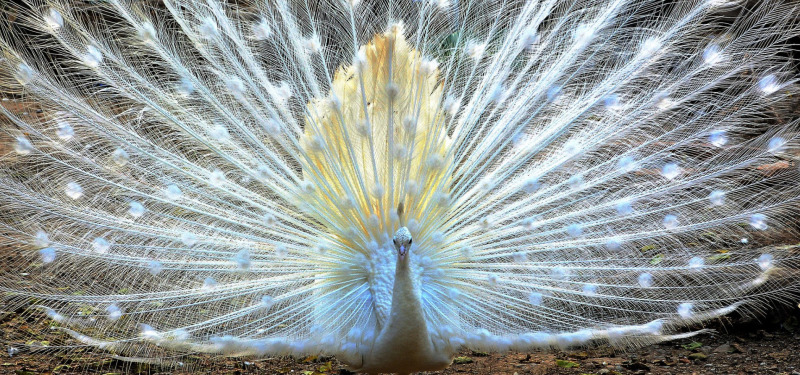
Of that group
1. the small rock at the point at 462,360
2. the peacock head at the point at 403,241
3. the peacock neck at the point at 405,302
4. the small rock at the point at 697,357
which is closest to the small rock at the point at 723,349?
the small rock at the point at 697,357

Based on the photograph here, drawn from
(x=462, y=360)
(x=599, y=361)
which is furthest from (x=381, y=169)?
(x=599, y=361)

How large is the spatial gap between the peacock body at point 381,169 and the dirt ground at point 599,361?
2.30 ft

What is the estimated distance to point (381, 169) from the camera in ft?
11.8

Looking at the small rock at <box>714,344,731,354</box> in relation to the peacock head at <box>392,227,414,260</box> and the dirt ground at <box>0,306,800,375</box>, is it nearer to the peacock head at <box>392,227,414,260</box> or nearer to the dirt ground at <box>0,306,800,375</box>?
the dirt ground at <box>0,306,800,375</box>

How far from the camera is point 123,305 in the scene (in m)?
3.58

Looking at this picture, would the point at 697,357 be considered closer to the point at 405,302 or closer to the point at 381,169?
the point at 405,302

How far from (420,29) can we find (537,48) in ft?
2.46

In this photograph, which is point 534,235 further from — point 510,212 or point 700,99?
point 700,99

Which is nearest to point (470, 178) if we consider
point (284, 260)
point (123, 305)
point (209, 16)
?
point (284, 260)

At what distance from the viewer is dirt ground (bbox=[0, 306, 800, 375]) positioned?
4.33 meters

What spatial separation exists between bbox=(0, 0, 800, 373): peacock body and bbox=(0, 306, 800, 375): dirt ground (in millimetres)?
702

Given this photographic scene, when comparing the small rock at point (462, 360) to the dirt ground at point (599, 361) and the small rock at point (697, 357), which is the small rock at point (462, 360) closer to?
the dirt ground at point (599, 361)

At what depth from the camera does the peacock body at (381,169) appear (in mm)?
3574

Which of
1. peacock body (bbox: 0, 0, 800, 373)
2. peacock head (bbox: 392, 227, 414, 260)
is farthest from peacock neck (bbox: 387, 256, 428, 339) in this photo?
peacock body (bbox: 0, 0, 800, 373)
